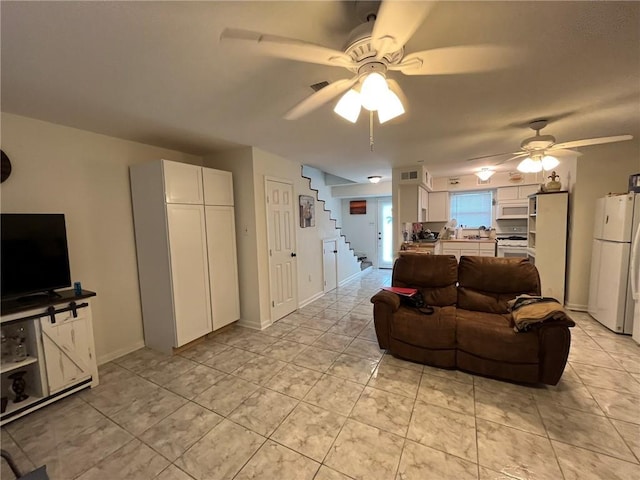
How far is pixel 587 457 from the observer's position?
167cm

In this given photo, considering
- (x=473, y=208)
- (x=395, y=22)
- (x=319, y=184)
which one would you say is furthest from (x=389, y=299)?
(x=473, y=208)

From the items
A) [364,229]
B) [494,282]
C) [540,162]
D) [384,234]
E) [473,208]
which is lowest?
[494,282]

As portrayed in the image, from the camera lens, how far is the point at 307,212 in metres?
4.82

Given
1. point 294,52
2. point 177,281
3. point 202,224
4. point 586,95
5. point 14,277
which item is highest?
point 586,95

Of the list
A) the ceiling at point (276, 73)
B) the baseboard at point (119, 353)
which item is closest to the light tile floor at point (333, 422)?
the baseboard at point (119, 353)

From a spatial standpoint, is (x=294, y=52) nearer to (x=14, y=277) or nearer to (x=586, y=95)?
(x=586, y=95)

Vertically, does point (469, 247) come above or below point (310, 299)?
above

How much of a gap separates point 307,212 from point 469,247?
144 inches

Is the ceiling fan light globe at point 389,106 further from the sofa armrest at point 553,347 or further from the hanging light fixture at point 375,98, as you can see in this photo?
Result: the sofa armrest at point 553,347

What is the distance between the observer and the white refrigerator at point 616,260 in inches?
123

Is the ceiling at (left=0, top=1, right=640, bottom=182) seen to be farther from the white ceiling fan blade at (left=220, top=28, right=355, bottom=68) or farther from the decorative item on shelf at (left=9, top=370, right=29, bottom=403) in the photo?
the decorative item on shelf at (left=9, top=370, right=29, bottom=403)

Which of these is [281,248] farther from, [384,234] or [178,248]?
[384,234]

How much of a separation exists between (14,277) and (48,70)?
1.64 m

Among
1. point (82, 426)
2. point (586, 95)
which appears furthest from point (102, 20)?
point (586, 95)
